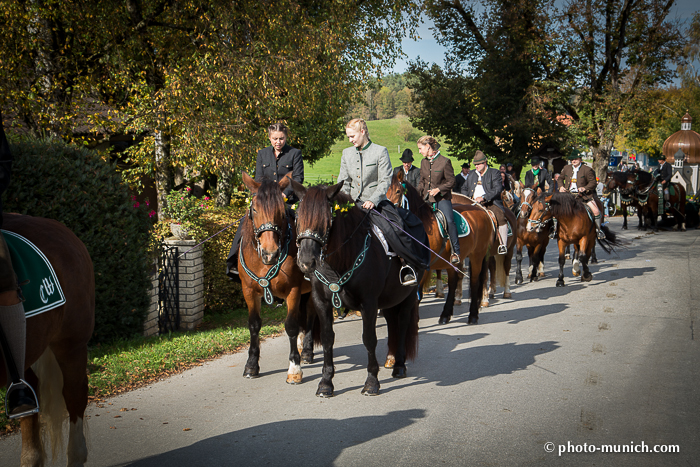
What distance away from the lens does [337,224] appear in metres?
5.99

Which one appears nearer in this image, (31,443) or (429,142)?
(31,443)

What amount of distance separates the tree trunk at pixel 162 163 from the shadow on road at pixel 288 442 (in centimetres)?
901

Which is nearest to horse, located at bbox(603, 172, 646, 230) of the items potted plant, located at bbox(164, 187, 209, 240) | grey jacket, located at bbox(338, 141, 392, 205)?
potted plant, located at bbox(164, 187, 209, 240)

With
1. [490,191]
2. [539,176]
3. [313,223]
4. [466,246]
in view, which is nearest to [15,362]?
[313,223]

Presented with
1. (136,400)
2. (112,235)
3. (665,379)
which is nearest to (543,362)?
(665,379)

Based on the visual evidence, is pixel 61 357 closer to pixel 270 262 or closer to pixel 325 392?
pixel 270 262

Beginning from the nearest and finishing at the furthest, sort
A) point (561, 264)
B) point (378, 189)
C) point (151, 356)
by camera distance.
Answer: point (378, 189)
point (151, 356)
point (561, 264)

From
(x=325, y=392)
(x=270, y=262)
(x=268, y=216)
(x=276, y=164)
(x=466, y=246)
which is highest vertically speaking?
(x=276, y=164)

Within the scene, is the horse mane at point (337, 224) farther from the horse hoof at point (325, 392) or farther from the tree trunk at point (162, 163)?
the tree trunk at point (162, 163)

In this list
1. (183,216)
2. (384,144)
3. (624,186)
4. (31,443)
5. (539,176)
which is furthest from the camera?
(384,144)

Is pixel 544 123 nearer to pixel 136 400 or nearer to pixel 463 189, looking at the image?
pixel 463 189

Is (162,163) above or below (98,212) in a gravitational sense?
above

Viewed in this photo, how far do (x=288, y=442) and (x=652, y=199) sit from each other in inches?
952

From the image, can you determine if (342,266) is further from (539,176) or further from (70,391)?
(539,176)
